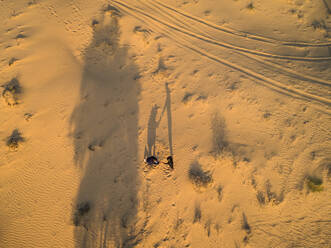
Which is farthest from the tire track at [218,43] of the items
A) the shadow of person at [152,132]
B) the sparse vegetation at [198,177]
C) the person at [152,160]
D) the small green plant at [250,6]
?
the person at [152,160]

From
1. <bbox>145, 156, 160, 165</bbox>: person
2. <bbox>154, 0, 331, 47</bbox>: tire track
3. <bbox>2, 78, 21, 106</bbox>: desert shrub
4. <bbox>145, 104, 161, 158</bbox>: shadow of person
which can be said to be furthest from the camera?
<bbox>154, 0, 331, 47</bbox>: tire track

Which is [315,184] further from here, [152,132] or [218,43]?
[218,43]

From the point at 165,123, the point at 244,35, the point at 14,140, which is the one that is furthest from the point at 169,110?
the point at 14,140

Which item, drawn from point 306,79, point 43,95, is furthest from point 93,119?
point 306,79

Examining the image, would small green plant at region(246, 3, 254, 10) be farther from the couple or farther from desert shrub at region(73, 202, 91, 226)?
desert shrub at region(73, 202, 91, 226)

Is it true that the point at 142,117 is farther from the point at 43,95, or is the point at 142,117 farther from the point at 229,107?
the point at 43,95

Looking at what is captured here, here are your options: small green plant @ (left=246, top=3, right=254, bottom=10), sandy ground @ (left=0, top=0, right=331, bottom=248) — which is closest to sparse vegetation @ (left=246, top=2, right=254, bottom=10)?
small green plant @ (left=246, top=3, right=254, bottom=10)
